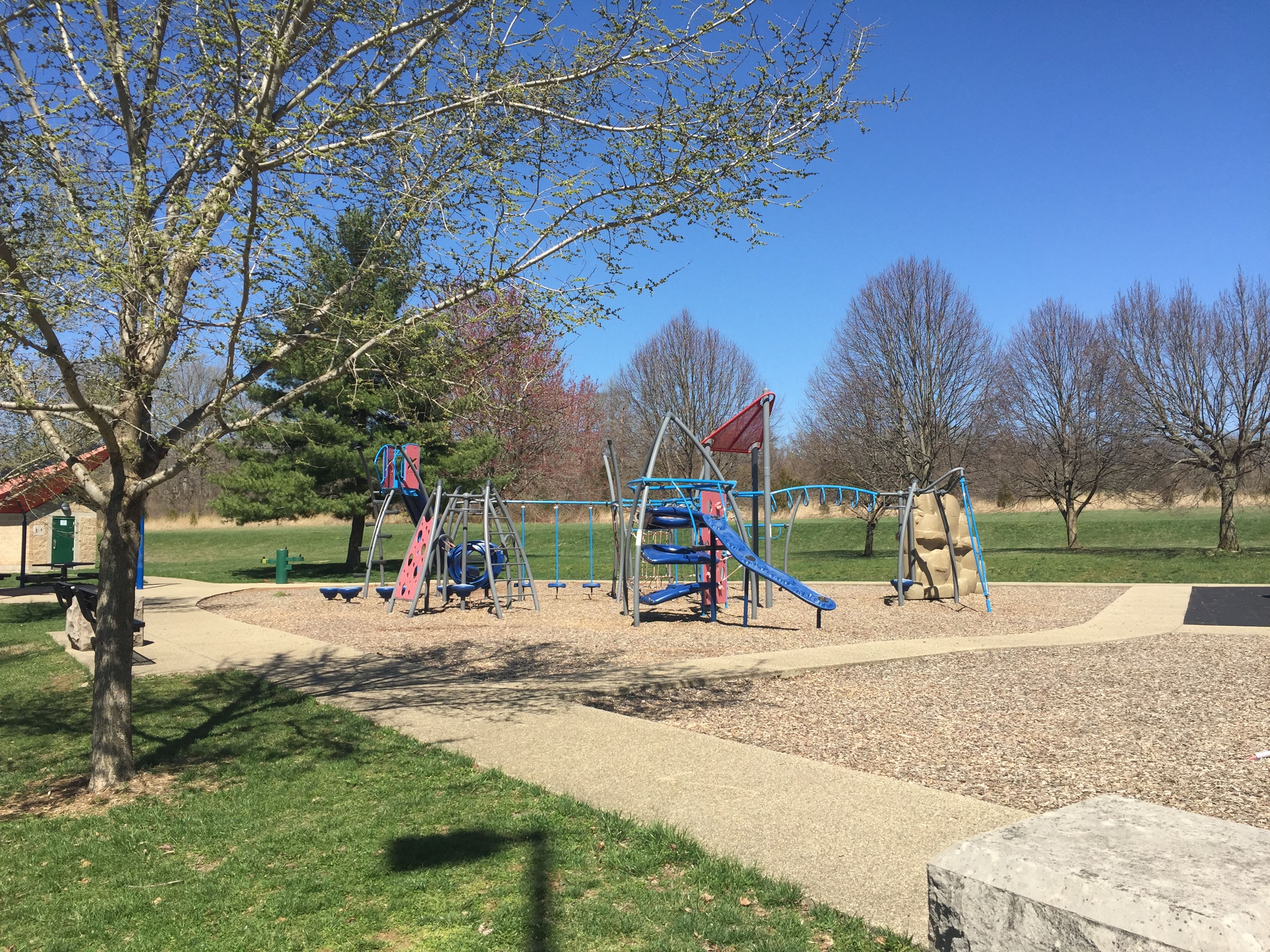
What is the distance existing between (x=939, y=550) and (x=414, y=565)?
29.6 ft

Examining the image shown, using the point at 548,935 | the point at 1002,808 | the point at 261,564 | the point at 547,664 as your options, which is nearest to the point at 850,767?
the point at 1002,808

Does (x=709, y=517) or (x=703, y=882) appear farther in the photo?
(x=709, y=517)

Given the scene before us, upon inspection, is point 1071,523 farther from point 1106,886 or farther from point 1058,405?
point 1106,886

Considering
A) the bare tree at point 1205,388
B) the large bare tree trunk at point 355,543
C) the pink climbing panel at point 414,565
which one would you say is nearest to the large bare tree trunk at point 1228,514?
the bare tree at point 1205,388

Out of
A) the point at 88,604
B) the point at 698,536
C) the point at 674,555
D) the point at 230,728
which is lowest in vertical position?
the point at 230,728

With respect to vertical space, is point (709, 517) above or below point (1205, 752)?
above

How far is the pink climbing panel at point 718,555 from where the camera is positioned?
14.0 meters

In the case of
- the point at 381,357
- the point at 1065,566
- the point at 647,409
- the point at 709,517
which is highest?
the point at 647,409

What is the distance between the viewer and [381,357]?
6.12 meters

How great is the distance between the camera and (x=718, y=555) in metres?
14.7

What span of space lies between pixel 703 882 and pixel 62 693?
688 centimetres

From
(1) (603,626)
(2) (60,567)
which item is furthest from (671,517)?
(2) (60,567)

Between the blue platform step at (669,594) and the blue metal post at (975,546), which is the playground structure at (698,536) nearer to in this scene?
the blue platform step at (669,594)

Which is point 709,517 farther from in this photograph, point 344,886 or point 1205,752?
point 344,886
